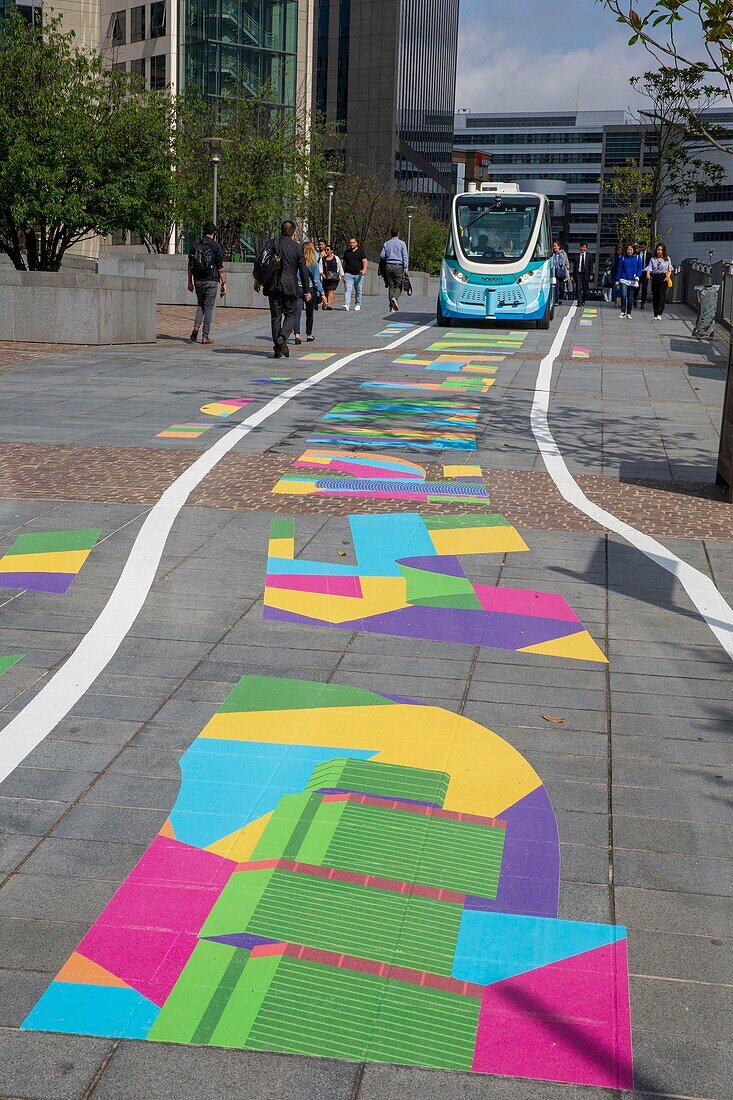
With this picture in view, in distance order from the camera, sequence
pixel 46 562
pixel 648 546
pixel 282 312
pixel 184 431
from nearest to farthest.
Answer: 1. pixel 46 562
2. pixel 648 546
3. pixel 184 431
4. pixel 282 312

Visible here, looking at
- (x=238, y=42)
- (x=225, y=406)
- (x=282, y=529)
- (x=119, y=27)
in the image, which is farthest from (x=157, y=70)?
(x=282, y=529)

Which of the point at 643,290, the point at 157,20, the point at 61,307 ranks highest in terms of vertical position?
the point at 157,20

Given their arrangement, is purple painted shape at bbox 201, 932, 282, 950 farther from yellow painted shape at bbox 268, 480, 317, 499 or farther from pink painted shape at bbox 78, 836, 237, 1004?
yellow painted shape at bbox 268, 480, 317, 499

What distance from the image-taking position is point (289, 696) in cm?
567

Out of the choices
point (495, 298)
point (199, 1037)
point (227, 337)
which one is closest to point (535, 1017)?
point (199, 1037)

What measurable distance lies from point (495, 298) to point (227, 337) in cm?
629

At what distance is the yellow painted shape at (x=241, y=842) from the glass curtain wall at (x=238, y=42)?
61.7 m

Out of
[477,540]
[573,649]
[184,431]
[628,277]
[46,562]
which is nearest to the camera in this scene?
[573,649]

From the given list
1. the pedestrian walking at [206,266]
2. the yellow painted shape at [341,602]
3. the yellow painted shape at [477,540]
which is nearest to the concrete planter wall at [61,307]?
the pedestrian walking at [206,266]

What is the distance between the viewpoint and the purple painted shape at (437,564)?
7941mm

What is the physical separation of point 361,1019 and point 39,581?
4.62m

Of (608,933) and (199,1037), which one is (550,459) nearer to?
(608,933)

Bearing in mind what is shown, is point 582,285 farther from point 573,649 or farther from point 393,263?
point 573,649

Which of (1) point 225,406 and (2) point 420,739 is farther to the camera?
(1) point 225,406
